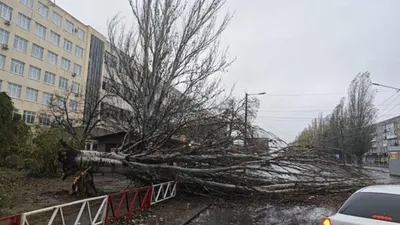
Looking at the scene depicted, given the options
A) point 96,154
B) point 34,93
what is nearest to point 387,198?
point 96,154

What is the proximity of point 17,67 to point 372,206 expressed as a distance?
45548 mm

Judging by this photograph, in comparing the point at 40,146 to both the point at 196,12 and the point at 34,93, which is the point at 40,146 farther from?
the point at 34,93

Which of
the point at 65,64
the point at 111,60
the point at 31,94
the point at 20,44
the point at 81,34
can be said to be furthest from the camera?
the point at 81,34

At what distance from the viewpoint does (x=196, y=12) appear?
62.8 ft

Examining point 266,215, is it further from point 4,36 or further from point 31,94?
point 31,94

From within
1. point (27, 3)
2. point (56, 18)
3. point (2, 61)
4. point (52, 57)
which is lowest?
point (2, 61)

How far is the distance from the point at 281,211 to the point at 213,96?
365 inches

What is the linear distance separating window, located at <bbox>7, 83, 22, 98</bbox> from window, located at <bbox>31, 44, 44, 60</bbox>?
16.4ft

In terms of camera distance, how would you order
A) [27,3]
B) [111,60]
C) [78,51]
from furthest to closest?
[78,51], [27,3], [111,60]

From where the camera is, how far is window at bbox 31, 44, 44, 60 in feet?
147

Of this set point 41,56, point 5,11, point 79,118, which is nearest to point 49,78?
point 41,56

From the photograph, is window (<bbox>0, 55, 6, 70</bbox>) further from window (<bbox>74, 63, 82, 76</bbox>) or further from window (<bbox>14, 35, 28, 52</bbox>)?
window (<bbox>74, 63, 82, 76</bbox>)

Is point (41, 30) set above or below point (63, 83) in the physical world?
above

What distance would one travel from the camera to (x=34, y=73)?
45.2 meters
